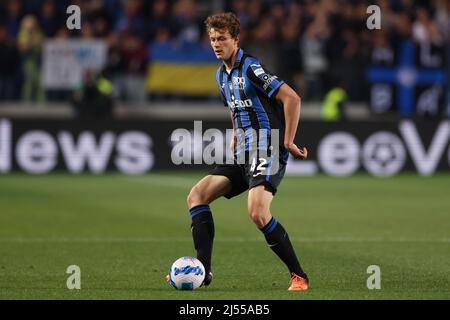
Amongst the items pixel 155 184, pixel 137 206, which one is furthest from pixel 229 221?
pixel 155 184

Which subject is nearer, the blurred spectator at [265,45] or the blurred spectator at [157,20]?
the blurred spectator at [265,45]

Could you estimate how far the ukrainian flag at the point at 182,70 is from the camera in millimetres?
23953

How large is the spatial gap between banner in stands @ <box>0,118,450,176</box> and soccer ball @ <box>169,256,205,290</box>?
1285 cm

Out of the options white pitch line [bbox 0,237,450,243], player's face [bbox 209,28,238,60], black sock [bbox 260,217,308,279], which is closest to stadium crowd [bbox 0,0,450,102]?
white pitch line [bbox 0,237,450,243]

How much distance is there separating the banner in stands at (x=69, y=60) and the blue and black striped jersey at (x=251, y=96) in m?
14.6

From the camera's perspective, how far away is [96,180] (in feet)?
68.6

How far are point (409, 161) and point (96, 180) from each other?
20.5ft

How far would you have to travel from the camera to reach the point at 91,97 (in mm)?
23000

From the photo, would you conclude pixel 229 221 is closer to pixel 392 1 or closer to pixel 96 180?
pixel 96 180

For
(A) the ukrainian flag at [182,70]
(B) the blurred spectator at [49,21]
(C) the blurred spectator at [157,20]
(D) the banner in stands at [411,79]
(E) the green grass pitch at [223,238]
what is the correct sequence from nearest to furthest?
(E) the green grass pitch at [223,238] → (B) the blurred spectator at [49,21] → (A) the ukrainian flag at [182,70] → (C) the blurred spectator at [157,20] → (D) the banner in stands at [411,79]

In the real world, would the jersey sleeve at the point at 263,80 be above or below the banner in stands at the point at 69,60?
below

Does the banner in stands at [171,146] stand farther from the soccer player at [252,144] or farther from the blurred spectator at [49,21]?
the soccer player at [252,144]

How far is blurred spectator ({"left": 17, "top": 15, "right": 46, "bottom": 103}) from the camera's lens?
22859 millimetres

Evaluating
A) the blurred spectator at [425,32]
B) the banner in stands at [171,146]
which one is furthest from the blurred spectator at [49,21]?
the blurred spectator at [425,32]
